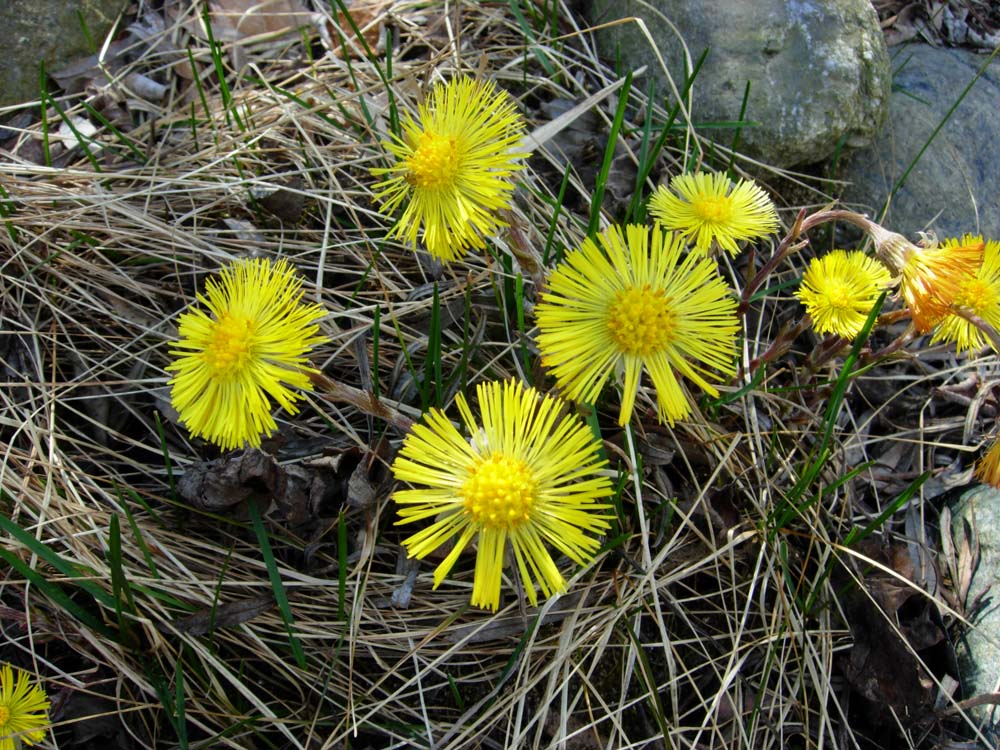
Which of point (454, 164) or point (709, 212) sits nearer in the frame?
point (454, 164)

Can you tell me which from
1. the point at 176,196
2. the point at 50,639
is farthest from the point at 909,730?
the point at 176,196

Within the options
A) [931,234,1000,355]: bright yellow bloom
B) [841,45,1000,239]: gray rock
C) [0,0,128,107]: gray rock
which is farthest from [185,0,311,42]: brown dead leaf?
[931,234,1000,355]: bright yellow bloom

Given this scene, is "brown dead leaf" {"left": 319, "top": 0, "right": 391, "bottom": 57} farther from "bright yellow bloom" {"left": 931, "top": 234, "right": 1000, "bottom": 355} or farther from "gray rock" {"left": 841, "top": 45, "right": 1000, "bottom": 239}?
"bright yellow bloom" {"left": 931, "top": 234, "right": 1000, "bottom": 355}

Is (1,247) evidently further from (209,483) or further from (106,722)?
(106,722)

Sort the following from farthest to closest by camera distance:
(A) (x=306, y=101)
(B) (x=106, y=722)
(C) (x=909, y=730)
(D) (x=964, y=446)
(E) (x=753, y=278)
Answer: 1. (A) (x=306, y=101)
2. (D) (x=964, y=446)
3. (E) (x=753, y=278)
4. (C) (x=909, y=730)
5. (B) (x=106, y=722)

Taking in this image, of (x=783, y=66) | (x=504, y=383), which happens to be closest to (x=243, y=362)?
(x=504, y=383)

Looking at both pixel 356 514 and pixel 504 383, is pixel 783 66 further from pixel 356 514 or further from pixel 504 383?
pixel 356 514
